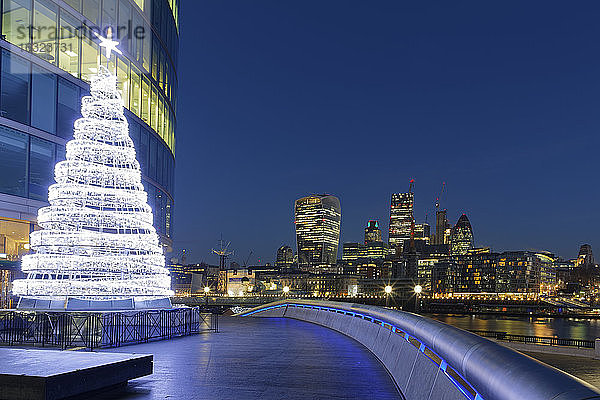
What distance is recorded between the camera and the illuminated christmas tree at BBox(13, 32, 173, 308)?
2545 centimetres

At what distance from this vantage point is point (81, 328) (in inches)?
860

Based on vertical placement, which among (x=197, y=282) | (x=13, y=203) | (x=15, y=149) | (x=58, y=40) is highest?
(x=58, y=40)

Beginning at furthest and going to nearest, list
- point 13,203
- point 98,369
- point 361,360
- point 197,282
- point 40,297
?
point 197,282, point 13,203, point 40,297, point 361,360, point 98,369

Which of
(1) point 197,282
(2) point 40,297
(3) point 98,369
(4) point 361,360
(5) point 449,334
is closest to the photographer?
(5) point 449,334

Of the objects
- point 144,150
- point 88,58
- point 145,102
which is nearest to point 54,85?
point 88,58

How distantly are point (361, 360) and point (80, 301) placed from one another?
1476 cm

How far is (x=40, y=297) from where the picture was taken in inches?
994

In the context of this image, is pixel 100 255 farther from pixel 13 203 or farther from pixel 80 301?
pixel 13 203

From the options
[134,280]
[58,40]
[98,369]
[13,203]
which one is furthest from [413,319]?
[58,40]

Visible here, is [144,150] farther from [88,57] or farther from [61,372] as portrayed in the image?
[61,372]

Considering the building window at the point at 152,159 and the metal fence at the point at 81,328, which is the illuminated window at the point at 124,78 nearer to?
the building window at the point at 152,159

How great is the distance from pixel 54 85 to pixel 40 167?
199 inches

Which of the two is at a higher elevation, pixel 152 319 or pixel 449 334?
pixel 449 334

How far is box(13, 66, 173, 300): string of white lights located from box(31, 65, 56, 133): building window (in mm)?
5655
